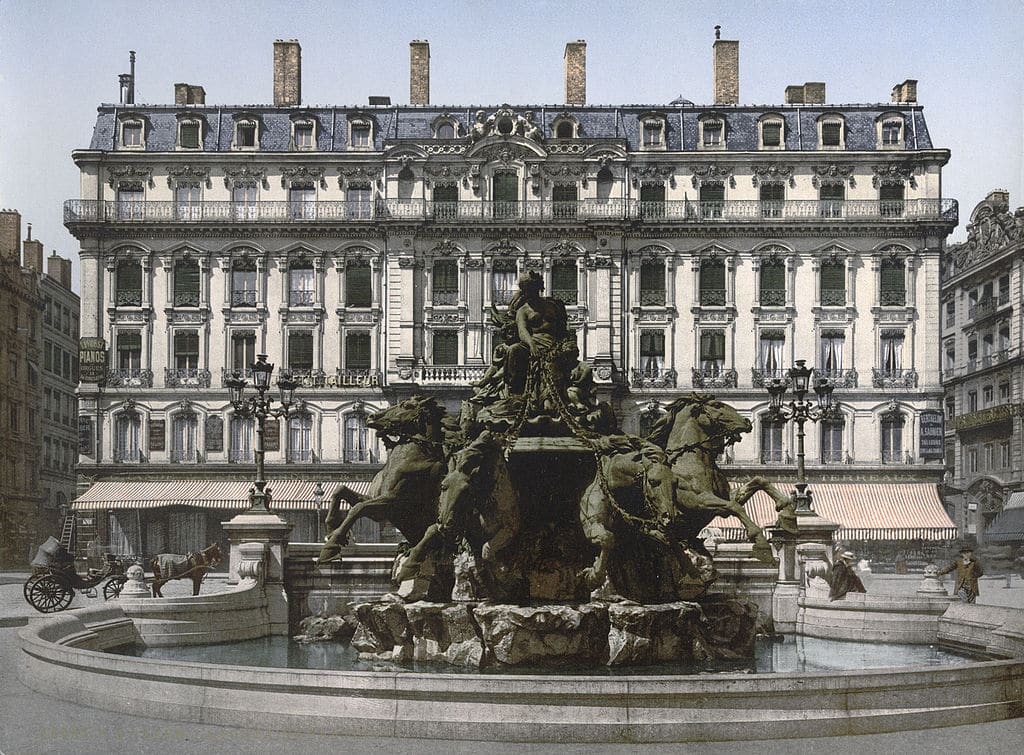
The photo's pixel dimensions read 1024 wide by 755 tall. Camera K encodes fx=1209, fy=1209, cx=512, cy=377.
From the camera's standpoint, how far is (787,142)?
1877 inches

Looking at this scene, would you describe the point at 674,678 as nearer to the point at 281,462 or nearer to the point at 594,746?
the point at 594,746

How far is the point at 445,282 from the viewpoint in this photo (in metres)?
46.8

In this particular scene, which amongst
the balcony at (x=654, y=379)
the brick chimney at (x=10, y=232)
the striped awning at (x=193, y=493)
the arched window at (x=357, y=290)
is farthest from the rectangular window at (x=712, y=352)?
the brick chimney at (x=10, y=232)

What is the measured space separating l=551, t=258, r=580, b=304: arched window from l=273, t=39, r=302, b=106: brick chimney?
12.9 metres

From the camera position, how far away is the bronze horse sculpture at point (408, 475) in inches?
635

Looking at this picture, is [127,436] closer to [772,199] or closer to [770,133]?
[772,199]

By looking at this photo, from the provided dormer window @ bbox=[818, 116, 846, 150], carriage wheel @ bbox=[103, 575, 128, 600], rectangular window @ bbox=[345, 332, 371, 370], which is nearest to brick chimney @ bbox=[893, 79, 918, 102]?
dormer window @ bbox=[818, 116, 846, 150]

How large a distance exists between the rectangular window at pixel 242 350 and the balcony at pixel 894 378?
2379cm

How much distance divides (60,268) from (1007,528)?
45052 mm

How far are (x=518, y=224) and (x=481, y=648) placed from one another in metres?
33.3

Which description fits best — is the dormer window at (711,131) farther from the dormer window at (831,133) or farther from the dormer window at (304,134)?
the dormer window at (304,134)

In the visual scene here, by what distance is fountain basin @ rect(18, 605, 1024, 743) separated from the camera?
10.5 m

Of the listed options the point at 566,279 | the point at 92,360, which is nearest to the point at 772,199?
the point at 566,279

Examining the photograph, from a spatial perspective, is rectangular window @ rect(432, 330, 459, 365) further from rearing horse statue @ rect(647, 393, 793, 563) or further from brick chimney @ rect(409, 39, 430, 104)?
rearing horse statue @ rect(647, 393, 793, 563)
